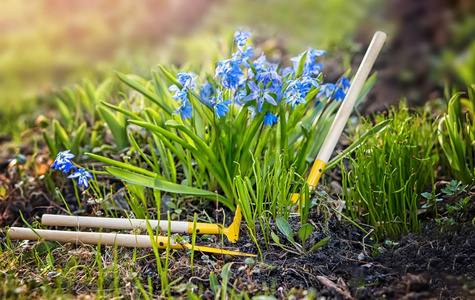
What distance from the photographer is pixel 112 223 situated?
1.74 meters

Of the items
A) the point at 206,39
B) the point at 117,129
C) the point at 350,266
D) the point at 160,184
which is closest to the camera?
the point at 350,266

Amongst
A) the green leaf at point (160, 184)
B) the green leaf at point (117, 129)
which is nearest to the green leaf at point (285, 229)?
the green leaf at point (160, 184)

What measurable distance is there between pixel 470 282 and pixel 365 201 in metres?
0.44

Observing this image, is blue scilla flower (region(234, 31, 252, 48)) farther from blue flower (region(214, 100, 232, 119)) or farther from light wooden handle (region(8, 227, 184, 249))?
light wooden handle (region(8, 227, 184, 249))

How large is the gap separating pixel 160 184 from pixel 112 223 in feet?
0.77

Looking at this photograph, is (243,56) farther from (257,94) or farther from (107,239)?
(107,239)

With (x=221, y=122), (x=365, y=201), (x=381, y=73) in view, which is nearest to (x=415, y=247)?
(x=365, y=201)

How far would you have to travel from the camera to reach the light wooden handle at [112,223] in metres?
1.70

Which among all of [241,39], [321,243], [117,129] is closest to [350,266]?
[321,243]

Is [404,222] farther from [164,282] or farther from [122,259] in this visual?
[122,259]

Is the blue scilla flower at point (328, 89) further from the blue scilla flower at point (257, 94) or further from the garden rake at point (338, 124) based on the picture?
the blue scilla flower at point (257, 94)

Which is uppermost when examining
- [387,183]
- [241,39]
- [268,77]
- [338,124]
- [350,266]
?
[241,39]

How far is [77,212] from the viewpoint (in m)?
2.04

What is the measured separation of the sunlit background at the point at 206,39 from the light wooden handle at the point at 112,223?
1326 mm
